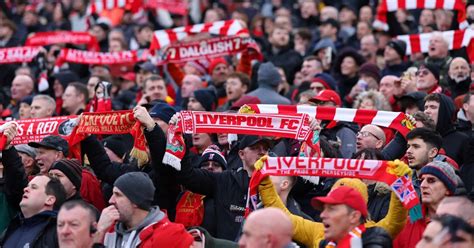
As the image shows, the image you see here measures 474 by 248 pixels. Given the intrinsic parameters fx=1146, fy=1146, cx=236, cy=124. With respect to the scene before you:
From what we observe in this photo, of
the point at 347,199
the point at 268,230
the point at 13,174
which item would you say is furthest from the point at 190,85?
the point at 268,230

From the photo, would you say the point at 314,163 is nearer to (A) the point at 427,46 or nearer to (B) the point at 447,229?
(B) the point at 447,229

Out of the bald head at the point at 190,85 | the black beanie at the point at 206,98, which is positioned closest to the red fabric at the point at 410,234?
the black beanie at the point at 206,98

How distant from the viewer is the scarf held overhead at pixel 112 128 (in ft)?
35.0

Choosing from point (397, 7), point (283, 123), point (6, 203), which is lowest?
point (6, 203)

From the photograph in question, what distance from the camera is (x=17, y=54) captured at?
56.8 feet

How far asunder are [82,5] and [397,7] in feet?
32.6

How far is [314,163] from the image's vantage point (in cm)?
920

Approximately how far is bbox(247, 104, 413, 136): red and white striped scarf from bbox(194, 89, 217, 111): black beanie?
2.82 metres

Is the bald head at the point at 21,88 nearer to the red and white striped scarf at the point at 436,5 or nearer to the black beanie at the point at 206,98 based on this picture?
the black beanie at the point at 206,98

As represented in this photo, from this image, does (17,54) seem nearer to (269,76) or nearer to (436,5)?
(269,76)

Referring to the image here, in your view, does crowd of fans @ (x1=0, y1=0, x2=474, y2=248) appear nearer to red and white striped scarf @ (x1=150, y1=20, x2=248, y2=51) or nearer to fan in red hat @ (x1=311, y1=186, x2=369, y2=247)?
fan in red hat @ (x1=311, y1=186, x2=369, y2=247)

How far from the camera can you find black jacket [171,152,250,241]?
10.2 meters

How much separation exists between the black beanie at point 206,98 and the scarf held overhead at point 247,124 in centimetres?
388

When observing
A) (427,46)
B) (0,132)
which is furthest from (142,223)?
(427,46)
